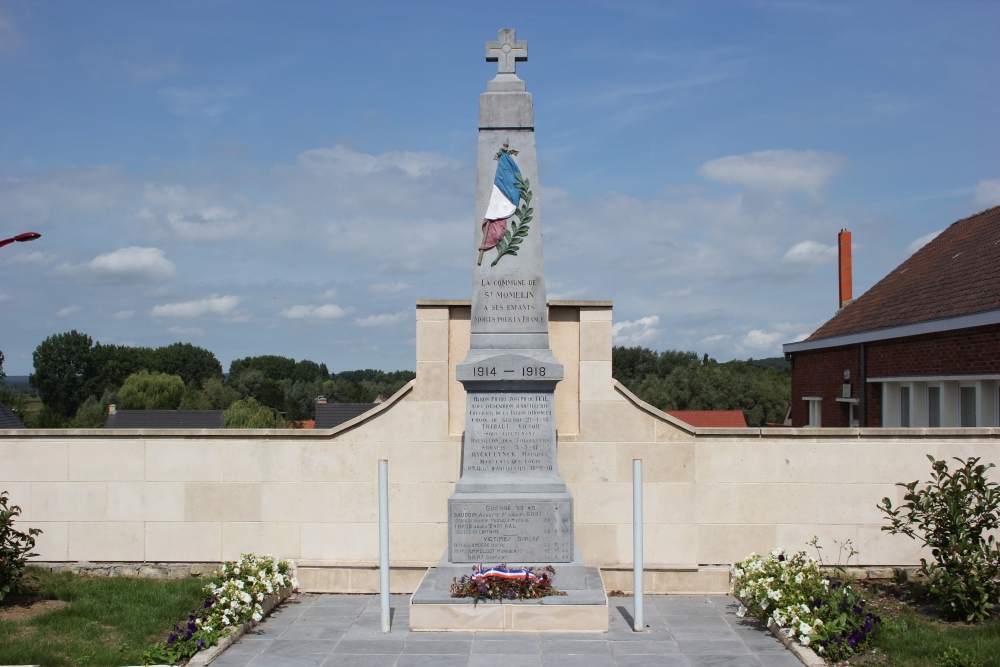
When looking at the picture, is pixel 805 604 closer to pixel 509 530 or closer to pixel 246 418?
pixel 509 530

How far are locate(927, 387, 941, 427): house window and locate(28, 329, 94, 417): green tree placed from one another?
101 m

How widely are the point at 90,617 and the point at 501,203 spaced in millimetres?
5499

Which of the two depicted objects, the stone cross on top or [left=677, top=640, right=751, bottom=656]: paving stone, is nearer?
[left=677, top=640, right=751, bottom=656]: paving stone

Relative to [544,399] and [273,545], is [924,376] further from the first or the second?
[273,545]

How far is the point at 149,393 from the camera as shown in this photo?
8650cm

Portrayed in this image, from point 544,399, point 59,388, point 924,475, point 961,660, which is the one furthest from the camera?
point 59,388

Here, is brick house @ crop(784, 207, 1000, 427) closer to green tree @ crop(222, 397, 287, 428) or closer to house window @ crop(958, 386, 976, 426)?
house window @ crop(958, 386, 976, 426)

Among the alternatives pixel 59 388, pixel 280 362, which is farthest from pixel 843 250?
pixel 280 362

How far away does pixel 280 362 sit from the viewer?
134875 millimetres

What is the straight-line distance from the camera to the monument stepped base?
23.2 ft

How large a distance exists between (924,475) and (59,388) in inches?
4215

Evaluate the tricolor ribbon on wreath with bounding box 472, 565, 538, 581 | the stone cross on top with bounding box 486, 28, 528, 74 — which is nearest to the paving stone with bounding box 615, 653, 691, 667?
the tricolor ribbon on wreath with bounding box 472, 565, 538, 581

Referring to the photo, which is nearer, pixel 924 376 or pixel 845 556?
pixel 845 556

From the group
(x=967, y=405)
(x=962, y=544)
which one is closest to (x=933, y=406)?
(x=967, y=405)
